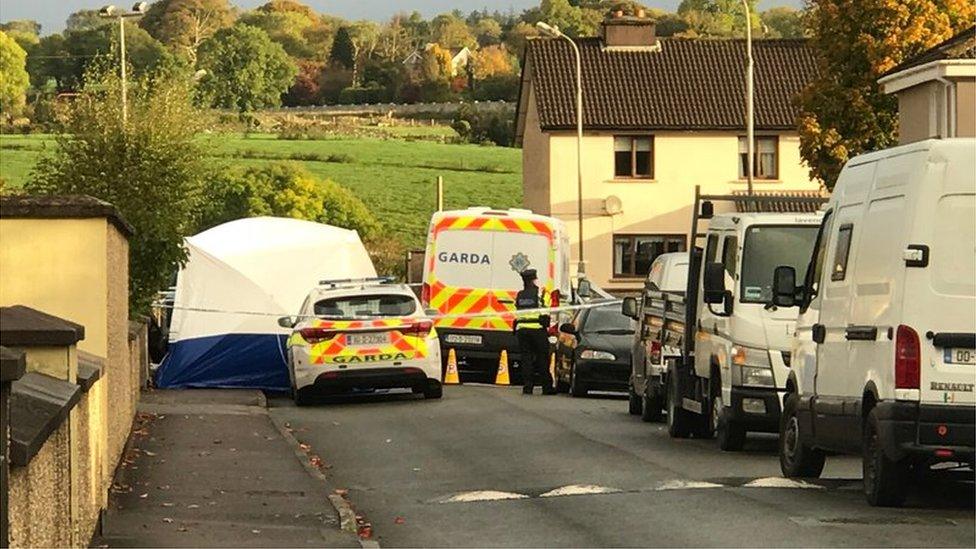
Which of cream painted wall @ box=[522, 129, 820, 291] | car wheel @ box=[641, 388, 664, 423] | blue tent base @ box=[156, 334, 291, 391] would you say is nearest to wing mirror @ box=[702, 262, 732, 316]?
car wheel @ box=[641, 388, 664, 423]

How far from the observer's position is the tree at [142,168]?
2955cm

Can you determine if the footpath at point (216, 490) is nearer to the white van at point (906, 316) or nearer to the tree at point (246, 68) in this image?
the white van at point (906, 316)

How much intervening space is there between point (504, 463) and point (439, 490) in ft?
7.62

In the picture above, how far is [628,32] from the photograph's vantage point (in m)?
73.5

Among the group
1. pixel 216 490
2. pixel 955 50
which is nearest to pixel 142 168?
pixel 216 490

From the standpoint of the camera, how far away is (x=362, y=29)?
603 feet

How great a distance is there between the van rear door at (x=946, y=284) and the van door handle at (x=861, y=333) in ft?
2.04

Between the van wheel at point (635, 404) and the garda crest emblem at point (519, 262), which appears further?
the garda crest emblem at point (519, 262)

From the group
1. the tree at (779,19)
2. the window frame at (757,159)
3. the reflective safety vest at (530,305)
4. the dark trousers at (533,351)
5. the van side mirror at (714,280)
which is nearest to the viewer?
the van side mirror at (714,280)

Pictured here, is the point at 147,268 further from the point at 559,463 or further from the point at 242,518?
the point at 242,518

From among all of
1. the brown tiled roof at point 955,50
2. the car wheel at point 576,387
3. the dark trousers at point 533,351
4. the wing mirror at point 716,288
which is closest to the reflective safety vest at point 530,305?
the dark trousers at point 533,351

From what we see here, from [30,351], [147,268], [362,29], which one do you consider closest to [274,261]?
[147,268]

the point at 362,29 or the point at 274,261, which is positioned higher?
the point at 362,29

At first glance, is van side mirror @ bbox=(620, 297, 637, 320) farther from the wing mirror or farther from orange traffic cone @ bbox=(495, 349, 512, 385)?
orange traffic cone @ bbox=(495, 349, 512, 385)
